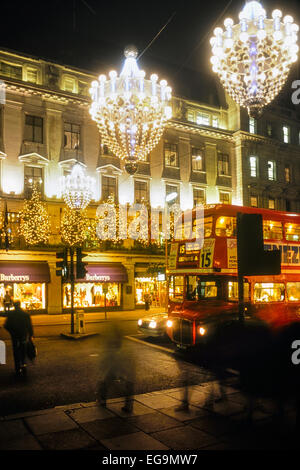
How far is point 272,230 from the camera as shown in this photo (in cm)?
1491

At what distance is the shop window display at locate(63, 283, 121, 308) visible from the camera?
26.9 m

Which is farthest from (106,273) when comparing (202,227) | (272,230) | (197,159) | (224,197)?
(272,230)

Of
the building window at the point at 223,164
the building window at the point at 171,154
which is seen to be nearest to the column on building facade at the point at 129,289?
the building window at the point at 171,154

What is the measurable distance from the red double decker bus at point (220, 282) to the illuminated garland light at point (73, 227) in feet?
35.8

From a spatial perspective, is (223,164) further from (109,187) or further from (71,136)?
(71,136)

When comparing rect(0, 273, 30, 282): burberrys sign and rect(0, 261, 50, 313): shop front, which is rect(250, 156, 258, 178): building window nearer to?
rect(0, 261, 50, 313): shop front

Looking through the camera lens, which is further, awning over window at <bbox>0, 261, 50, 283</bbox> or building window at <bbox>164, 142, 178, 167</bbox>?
building window at <bbox>164, 142, 178, 167</bbox>

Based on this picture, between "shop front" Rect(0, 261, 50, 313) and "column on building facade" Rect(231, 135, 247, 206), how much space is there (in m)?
18.2

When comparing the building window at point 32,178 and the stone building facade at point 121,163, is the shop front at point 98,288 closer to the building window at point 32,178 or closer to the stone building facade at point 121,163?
the stone building facade at point 121,163

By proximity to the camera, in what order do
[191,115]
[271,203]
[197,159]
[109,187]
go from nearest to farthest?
[109,187] < [197,159] < [191,115] < [271,203]

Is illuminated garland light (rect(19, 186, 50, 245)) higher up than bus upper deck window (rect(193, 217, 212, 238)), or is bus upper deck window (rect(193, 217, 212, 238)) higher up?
illuminated garland light (rect(19, 186, 50, 245))

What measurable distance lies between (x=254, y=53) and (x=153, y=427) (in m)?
6.96

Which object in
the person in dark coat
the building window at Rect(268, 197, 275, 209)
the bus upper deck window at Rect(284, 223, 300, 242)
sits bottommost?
the person in dark coat

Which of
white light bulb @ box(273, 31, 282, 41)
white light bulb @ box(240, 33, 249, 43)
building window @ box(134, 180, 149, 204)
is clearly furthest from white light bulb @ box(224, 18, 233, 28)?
building window @ box(134, 180, 149, 204)
